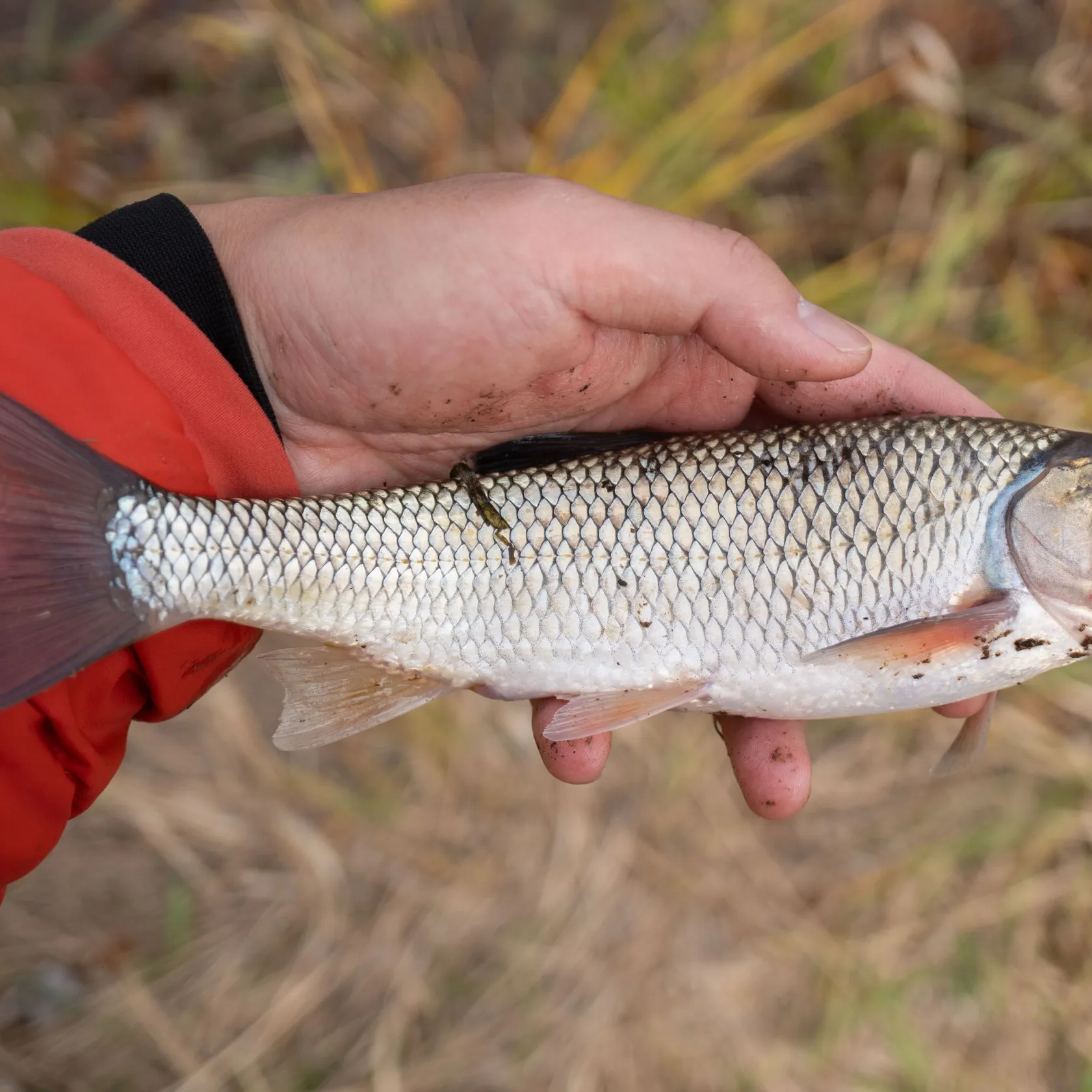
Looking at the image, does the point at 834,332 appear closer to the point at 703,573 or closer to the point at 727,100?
the point at 703,573

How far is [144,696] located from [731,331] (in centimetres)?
189

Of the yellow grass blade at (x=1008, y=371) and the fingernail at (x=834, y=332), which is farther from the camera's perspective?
the yellow grass blade at (x=1008, y=371)

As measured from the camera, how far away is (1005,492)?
231 cm

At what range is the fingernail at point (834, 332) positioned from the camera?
238 centimetres

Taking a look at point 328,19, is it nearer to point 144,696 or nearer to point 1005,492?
point 144,696

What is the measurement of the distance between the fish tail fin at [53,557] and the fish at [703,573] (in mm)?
128

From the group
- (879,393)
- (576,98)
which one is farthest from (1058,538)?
(576,98)

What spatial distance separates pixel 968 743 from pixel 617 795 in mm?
1426

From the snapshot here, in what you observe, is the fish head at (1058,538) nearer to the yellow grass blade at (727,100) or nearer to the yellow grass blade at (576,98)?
the yellow grass blade at (727,100)

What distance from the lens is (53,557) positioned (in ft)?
6.77

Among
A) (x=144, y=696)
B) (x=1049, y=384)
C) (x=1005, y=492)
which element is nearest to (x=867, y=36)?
(x=1049, y=384)

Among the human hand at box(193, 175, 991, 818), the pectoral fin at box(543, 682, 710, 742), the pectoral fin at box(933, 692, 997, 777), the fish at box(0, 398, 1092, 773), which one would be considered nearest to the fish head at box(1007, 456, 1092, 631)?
the fish at box(0, 398, 1092, 773)

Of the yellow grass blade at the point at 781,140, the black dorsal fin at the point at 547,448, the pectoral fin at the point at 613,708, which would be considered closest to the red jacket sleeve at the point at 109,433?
the black dorsal fin at the point at 547,448

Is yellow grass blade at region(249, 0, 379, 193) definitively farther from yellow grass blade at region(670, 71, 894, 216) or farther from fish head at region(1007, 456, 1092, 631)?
fish head at region(1007, 456, 1092, 631)
